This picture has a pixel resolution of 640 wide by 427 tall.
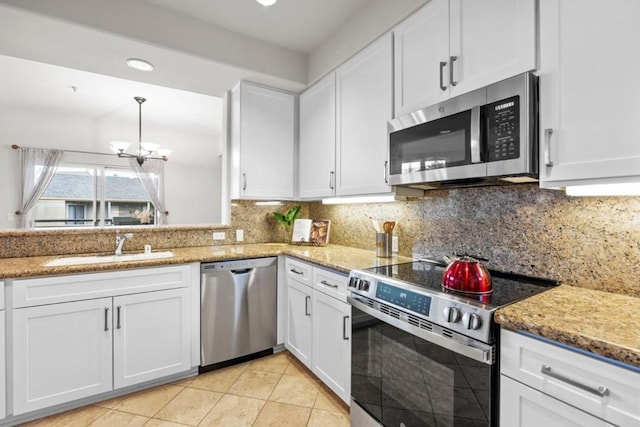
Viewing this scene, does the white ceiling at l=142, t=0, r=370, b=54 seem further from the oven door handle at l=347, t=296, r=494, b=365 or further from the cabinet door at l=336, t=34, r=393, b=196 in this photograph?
the oven door handle at l=347, t=296, r=494, b=365

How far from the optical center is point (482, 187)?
1744mm

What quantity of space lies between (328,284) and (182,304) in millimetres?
1071

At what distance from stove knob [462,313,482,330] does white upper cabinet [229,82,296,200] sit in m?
2.09

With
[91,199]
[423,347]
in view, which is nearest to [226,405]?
[423,347]

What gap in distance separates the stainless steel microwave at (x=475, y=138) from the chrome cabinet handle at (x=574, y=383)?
2.37 ft

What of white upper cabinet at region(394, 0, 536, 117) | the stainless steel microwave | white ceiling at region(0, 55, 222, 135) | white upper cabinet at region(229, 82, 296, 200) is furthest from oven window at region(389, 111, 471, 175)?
white ceiling at region(0, 55, 222, 135)

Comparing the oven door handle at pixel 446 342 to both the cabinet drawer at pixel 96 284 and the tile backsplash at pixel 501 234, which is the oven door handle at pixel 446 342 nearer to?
the tile backsplash at pixel 501 234

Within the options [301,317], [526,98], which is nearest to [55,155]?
[301,317]

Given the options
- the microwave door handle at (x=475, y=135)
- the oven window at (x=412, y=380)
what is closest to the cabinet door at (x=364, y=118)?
the microwave door handle at (x=475, y=135)

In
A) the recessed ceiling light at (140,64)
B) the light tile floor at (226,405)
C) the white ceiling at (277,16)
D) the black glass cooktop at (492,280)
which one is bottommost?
the light tile floor at (226,405)

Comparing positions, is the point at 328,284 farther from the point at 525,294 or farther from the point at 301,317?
the point at 525,294

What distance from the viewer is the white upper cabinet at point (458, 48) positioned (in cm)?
127

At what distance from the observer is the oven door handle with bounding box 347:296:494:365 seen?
1.02 meters

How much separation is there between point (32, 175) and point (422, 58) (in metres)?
5.70
